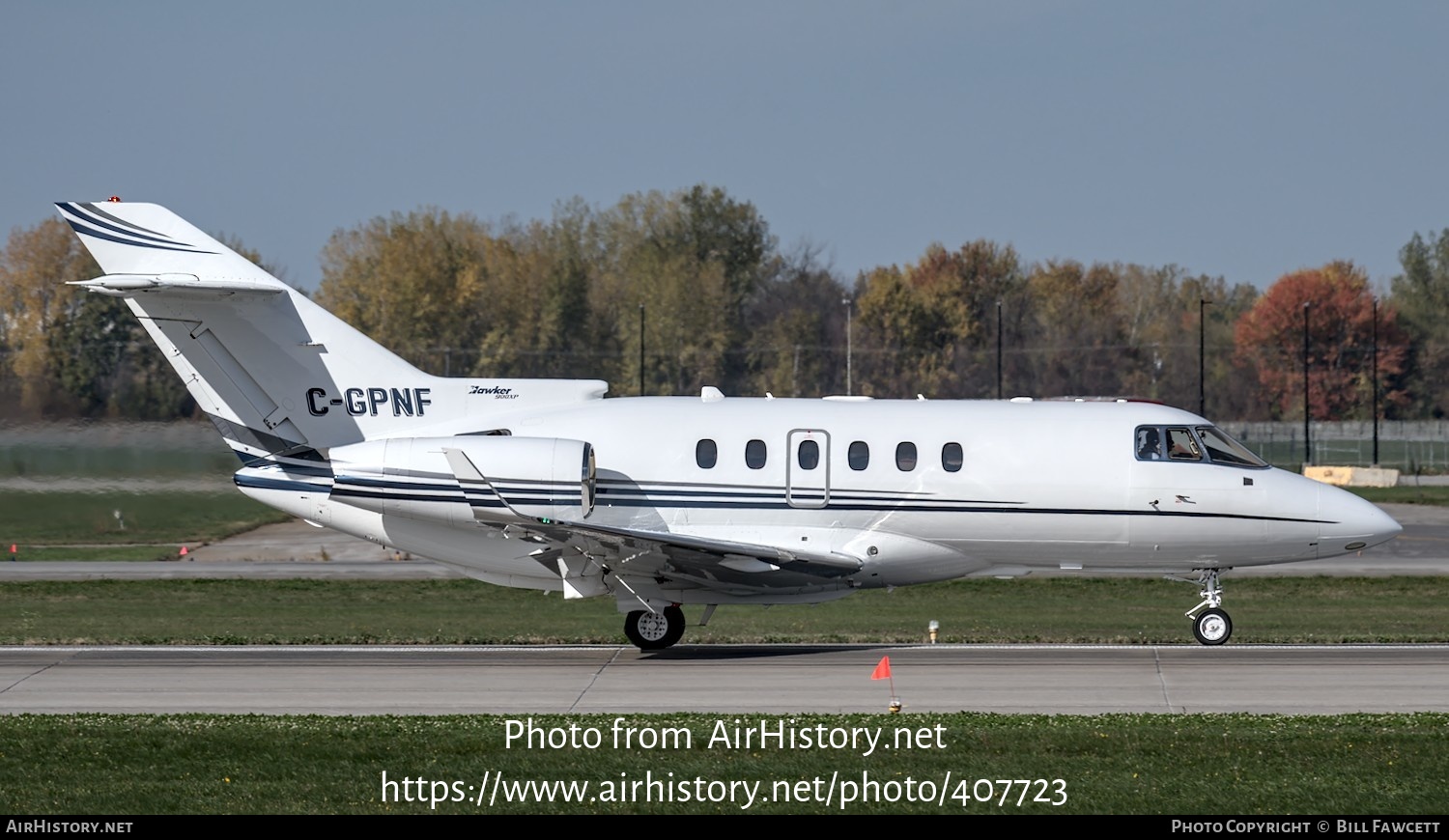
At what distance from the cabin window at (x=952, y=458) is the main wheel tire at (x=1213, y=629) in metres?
3.88

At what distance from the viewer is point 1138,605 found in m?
30.3

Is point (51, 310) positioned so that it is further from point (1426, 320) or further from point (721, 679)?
point (1426, 320)

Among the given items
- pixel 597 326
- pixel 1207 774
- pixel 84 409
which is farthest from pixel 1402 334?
pixel 1207 774

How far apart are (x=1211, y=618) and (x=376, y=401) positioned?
11617mm

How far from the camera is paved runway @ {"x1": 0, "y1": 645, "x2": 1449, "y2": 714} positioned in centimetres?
1652

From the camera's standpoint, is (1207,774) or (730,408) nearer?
(1207,774)

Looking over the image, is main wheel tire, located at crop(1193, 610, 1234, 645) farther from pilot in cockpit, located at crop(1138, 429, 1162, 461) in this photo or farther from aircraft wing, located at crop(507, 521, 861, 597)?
aircraft wing, located at crop(507, 521, 861, 597)

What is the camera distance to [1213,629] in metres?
21.4

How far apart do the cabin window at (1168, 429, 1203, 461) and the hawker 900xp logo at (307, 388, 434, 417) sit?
9.97 m

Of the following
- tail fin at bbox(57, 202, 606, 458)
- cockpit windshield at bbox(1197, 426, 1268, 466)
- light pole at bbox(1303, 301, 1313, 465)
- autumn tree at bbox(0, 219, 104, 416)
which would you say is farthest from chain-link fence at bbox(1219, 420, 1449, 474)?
tail fin at bbox(57, 202, 606, 458)

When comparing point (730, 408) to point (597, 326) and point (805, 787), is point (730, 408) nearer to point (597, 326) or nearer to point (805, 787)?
point (805, 787)

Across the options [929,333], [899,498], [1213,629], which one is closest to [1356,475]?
[929,333]
